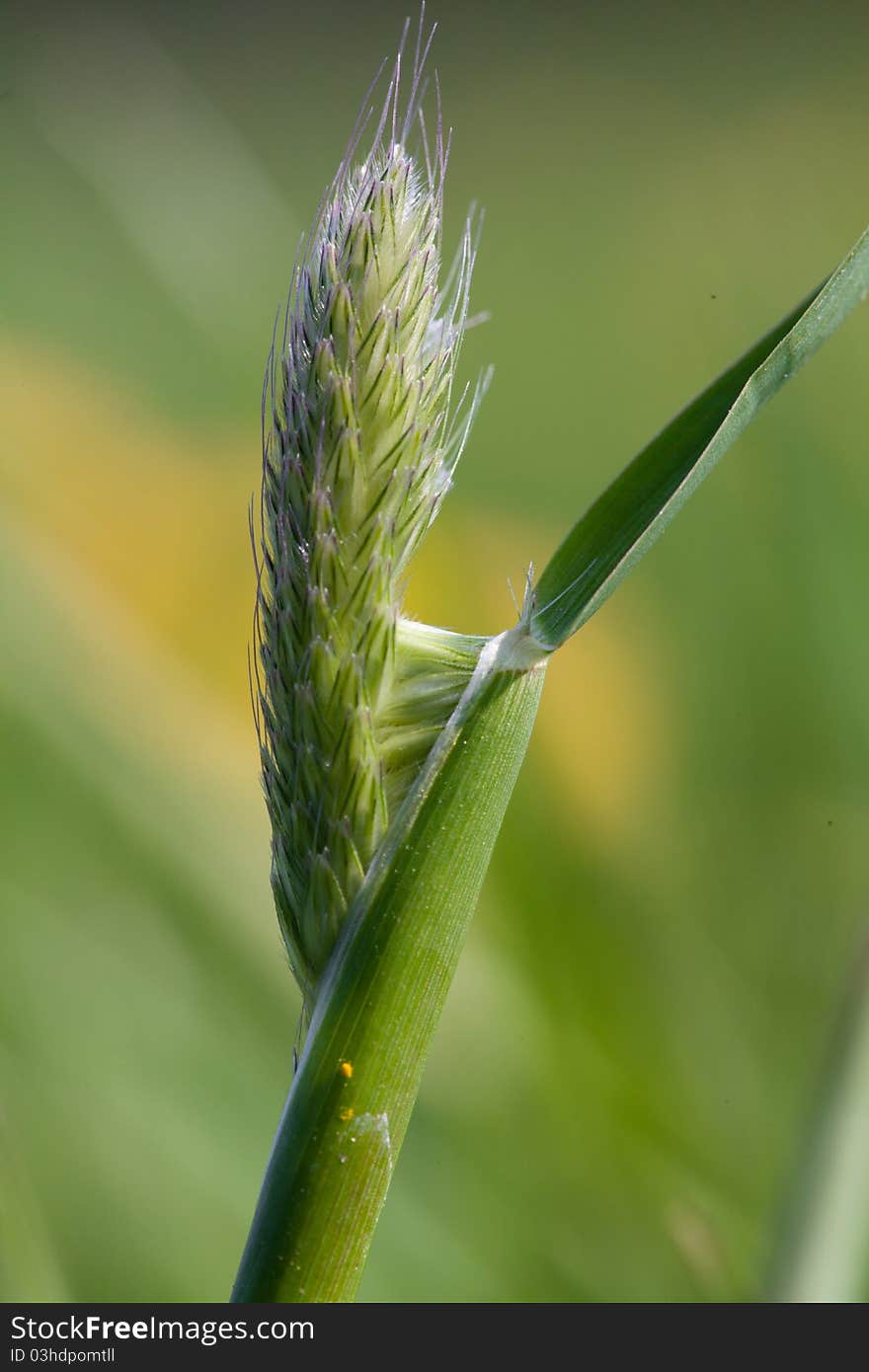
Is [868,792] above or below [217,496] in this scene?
below

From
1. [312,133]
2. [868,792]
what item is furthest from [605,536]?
[312,133]

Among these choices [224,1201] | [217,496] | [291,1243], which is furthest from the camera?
[217,496]

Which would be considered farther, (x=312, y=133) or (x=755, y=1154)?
(x=312, y=133)

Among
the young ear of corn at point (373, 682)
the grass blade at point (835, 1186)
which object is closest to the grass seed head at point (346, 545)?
the young ear of corn at point (373, 682)

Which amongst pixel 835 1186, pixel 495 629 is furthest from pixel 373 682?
pixel 495 629

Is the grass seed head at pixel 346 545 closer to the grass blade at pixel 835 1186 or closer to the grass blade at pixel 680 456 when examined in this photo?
the grass blade at pixel 680 456

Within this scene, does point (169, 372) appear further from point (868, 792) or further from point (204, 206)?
point (868, 792)
